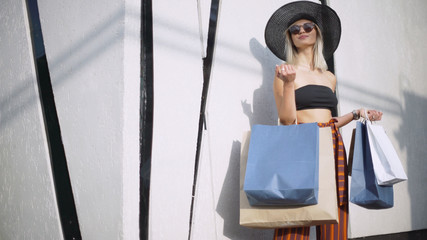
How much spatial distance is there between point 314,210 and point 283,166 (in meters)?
0.24

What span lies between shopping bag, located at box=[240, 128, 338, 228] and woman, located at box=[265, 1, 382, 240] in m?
0.14

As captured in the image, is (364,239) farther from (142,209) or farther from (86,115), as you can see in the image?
(86,115)

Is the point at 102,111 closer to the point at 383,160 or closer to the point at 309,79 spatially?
the point at 309,79

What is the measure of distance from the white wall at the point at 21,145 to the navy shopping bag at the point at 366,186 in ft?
5.71

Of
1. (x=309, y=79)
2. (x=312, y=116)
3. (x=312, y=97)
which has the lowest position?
(x=312, y=116)

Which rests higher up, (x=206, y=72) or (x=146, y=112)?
(x=206, y=72)

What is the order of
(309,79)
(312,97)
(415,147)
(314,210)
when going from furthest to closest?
1. (415,147)
2. (309,79)
3. (312,97)
4. (314,210)

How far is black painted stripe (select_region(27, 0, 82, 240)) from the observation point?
2113mm

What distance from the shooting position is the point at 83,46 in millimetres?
2143

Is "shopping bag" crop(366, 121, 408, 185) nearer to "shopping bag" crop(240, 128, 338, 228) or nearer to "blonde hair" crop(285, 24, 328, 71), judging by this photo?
"shopping bag" crop(240, 128, 338, 228)

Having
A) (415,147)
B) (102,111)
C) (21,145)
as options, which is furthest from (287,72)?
(415,147)

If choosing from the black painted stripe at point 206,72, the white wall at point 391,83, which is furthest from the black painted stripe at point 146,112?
the white wall at point 391,83

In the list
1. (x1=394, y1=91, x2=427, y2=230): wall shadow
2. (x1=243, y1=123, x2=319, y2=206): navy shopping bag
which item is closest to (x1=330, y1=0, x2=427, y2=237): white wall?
(x1=394, y1=91, x2=427, y2=230): wall shadow

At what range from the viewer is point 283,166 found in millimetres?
1672
